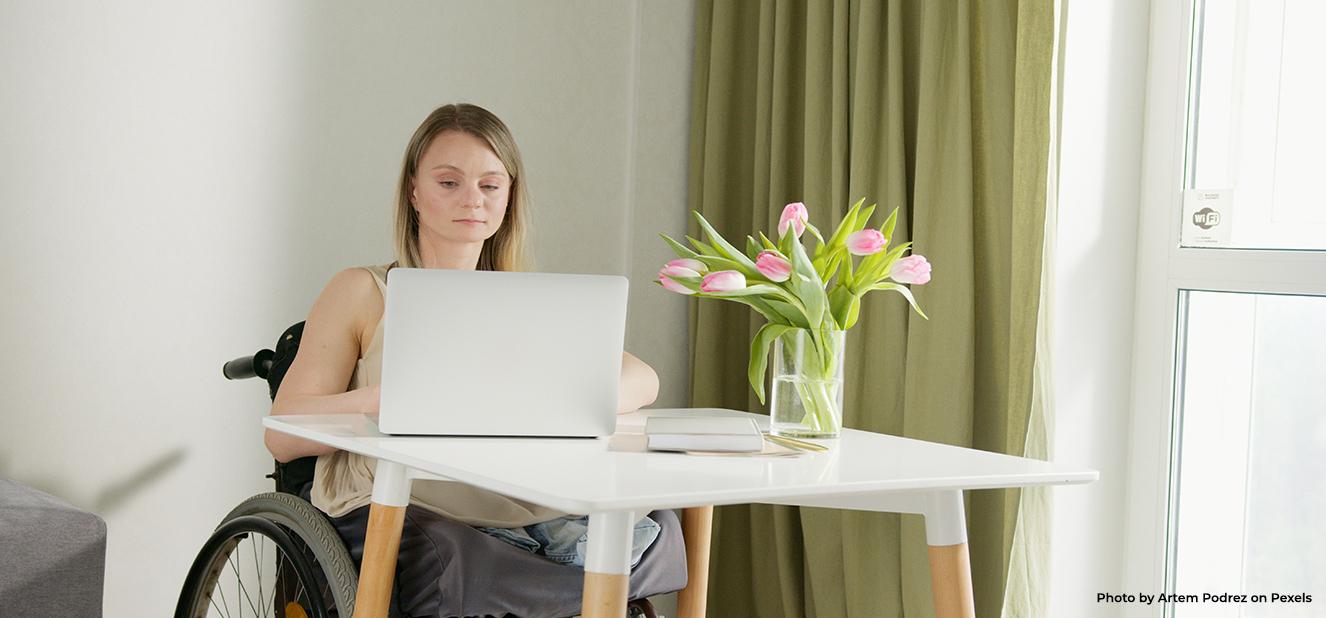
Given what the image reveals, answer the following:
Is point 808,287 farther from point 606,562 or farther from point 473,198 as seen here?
point 473,198

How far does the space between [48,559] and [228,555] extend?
9.8 inches

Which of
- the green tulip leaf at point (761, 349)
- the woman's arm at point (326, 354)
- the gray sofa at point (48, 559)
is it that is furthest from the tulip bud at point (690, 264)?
the gray sofa at point (48, 559)

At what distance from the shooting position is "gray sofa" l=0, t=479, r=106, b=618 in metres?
1.65

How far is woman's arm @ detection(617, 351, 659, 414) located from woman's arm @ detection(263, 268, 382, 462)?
375 millimetres

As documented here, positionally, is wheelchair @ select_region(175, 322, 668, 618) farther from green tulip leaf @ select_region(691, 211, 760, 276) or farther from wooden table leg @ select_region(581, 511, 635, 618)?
green tulip leaf @ select_region(691, 211, 760, 276)

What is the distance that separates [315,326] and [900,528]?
110cm

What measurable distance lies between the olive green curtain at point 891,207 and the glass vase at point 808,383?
2.06ft

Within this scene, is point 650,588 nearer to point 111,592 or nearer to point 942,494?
point 942,494

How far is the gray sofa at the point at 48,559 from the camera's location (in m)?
1.65

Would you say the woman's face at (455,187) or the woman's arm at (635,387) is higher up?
the woman's face at (455,187)

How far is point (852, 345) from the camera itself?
229 cm

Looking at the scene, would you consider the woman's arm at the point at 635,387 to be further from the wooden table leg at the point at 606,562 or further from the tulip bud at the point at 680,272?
the wooden table leg at the point at 606,562

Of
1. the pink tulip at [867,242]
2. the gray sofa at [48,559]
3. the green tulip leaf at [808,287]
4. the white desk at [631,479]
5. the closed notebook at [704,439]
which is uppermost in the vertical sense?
the pink tulip at [867,242]

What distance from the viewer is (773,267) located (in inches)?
56.6
